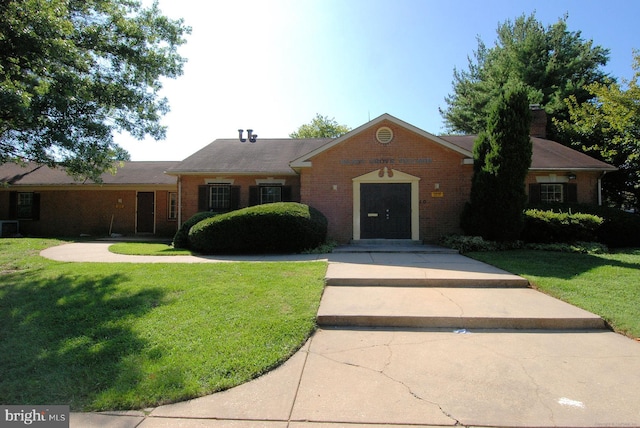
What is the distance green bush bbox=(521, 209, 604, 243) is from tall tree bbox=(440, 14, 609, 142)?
14.5 m

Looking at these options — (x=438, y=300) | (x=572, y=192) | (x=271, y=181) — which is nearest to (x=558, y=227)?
(x=572, y=192)

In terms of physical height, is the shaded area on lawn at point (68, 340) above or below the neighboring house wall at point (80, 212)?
below

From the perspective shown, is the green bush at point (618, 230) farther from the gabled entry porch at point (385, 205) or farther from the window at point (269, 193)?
the window at point (269, 193)

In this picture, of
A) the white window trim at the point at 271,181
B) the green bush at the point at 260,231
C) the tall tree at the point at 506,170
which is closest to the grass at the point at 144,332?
the green bush at the point at 260,231

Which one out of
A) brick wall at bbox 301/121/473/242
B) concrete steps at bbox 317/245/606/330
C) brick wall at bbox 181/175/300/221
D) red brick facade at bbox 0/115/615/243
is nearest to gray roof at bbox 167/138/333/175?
red brick facade at bbox 0/115/615/243

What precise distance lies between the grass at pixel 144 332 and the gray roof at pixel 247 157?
332 inches

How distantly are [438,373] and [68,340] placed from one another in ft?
14.1

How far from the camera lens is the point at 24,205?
58.1 ft

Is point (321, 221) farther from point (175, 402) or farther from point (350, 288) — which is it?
point (175, 402)

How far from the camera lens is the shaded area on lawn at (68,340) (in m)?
2.96

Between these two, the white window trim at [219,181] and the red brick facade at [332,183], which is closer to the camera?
the red brick facade at [332,183]

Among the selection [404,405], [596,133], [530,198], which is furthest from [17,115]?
[596,133]

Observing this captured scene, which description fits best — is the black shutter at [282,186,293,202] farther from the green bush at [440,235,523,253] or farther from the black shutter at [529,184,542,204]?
the black shutter at [529,184,542,204]

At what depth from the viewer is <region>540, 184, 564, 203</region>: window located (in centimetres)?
1473
